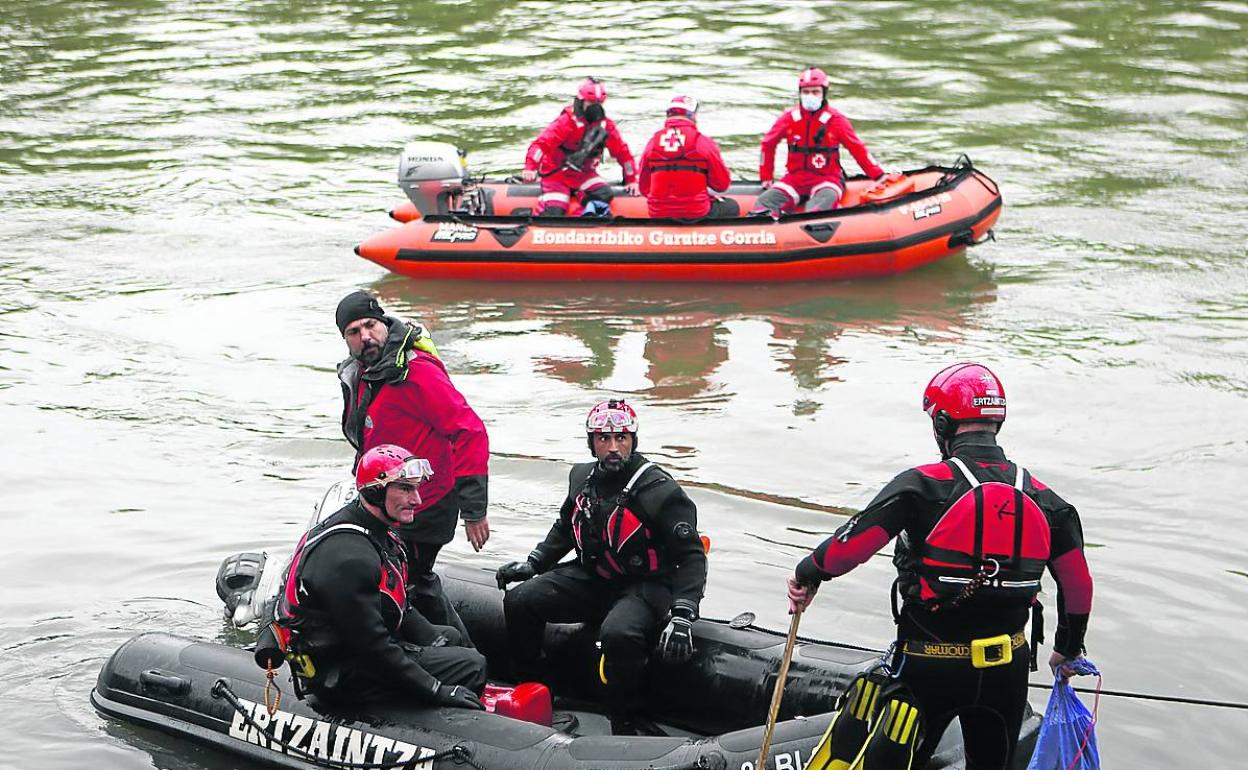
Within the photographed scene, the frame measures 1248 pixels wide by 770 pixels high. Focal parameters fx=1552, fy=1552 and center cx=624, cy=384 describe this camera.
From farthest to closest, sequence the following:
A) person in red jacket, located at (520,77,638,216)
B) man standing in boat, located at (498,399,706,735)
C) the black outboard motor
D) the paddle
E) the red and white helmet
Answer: person in red jacket, located at (520,77,638,216), the red and white helmet, the black outboard motor, man standing in boat, located at (498,399,706,735), the paddle

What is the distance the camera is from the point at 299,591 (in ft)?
15.4

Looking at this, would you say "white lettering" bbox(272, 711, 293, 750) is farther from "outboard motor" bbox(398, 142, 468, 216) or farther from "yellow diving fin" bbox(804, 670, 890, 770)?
"outboard motor" bbox(398, 142, 468, 216)

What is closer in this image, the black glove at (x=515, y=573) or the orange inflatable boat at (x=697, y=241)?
the black glove at (x=515, y=573)

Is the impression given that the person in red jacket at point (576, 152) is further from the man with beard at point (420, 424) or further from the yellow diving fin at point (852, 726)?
the yellow diving fin at point (852, 726)

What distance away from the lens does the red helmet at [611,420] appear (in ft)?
17.7

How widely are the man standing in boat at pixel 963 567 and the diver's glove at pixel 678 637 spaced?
1106 mm

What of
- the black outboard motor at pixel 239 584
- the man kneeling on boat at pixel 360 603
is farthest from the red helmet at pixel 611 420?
the black outboard motor at pixel 239 584

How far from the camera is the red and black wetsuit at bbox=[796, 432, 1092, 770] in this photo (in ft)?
13.1

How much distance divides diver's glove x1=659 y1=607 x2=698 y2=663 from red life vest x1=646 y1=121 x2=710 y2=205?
6.33 m

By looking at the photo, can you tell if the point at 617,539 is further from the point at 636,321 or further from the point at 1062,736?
the point at 636,321

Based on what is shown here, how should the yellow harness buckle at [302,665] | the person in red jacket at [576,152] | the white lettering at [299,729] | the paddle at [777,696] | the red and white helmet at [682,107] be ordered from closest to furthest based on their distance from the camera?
the paddle at [777,696] < the yellow harness buckle at [302,665] < the white lettering at [299,729] < the red and white helmet at [682,107] < the person in red jacket at [576,152]

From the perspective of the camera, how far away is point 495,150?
52.8 feet

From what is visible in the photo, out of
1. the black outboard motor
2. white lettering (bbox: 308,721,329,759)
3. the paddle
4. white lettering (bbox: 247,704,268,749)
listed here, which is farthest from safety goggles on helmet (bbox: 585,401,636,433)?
the black outboard motor

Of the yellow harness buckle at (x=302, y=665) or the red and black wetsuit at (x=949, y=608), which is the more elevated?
the red and black wetsuit at (x=949, y=608)
